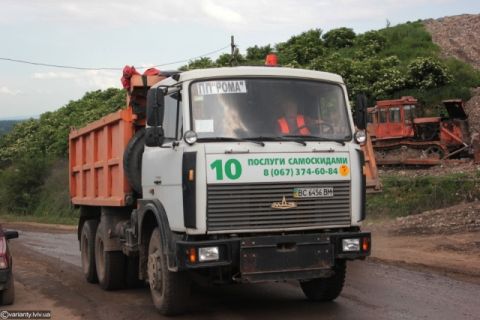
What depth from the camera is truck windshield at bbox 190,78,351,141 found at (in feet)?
22.6

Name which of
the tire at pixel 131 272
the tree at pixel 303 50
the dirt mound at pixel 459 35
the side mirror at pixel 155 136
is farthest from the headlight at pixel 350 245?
the dirt mound at pixel 459 35

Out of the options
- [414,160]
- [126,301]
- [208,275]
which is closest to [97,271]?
[126,301]

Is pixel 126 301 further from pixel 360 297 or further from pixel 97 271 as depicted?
pixel 360 297

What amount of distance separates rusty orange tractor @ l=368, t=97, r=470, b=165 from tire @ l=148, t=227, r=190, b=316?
67.2 ft

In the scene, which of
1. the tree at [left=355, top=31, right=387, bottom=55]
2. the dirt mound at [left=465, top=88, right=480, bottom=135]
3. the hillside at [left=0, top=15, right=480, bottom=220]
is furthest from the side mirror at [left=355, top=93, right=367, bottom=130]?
the tree at [left=355, top=31, right=387, bottom=55]

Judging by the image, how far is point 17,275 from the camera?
1191 cm

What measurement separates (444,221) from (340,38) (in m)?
33.8

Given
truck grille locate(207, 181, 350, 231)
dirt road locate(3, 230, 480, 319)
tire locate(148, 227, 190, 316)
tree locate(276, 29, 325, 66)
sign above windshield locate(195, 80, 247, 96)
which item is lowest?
dirt road locate(3, 230, 480, 319)

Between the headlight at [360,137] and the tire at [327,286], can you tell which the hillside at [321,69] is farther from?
the headlight at [360,137]

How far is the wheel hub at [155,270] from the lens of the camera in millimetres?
7375

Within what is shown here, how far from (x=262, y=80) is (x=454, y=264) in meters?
5.79

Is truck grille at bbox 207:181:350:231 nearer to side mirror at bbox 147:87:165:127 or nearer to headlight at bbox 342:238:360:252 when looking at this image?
headlight at bbox 342:238:360:252

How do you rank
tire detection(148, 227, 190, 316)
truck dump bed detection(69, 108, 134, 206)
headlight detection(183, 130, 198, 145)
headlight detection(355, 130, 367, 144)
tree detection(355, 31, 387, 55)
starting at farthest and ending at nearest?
tree detection(355, 31, 387, 55), truck dump bed detection(69, 108, 134, 206), headlight detection(355, 130, 367, 144), tire detection(148, 227, 190, 316), headlight detection(183, 130, 198, 145)

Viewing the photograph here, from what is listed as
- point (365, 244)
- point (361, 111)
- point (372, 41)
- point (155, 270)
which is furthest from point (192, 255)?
point (372, 41)
